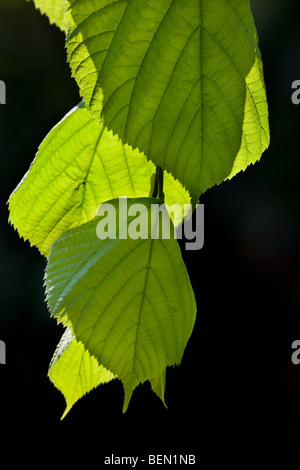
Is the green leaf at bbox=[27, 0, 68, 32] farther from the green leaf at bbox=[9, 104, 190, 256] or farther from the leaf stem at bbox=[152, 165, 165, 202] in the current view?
the leaf stem at bbox=[152, 165, 165, 202]

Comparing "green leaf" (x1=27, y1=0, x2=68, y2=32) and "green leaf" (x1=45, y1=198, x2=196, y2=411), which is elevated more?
"green leaf" (x1=27, y1=0, x2=68, y2=32)

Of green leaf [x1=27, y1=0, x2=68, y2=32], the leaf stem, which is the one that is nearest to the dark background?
green leaf [x1=27, y1=0, x2=68, y2=32]

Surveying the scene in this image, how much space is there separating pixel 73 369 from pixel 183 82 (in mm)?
279

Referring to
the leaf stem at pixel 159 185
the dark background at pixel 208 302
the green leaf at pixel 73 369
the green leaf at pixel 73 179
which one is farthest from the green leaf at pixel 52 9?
the dark background at pixel 208 302

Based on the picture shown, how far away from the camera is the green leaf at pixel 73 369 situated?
55 cm

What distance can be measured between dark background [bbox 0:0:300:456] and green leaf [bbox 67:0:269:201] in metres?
2.43

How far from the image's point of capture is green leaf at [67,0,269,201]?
0.44 metres

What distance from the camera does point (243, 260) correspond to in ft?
10.1

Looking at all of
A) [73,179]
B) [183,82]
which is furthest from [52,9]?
[183,82]

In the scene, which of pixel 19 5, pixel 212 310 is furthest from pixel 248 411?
pixel 19 5

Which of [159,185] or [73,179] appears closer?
[159,185]

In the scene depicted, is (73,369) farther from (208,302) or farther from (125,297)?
(208,302)

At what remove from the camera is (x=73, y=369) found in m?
0.56

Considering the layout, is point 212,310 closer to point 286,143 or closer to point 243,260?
point 243,260
